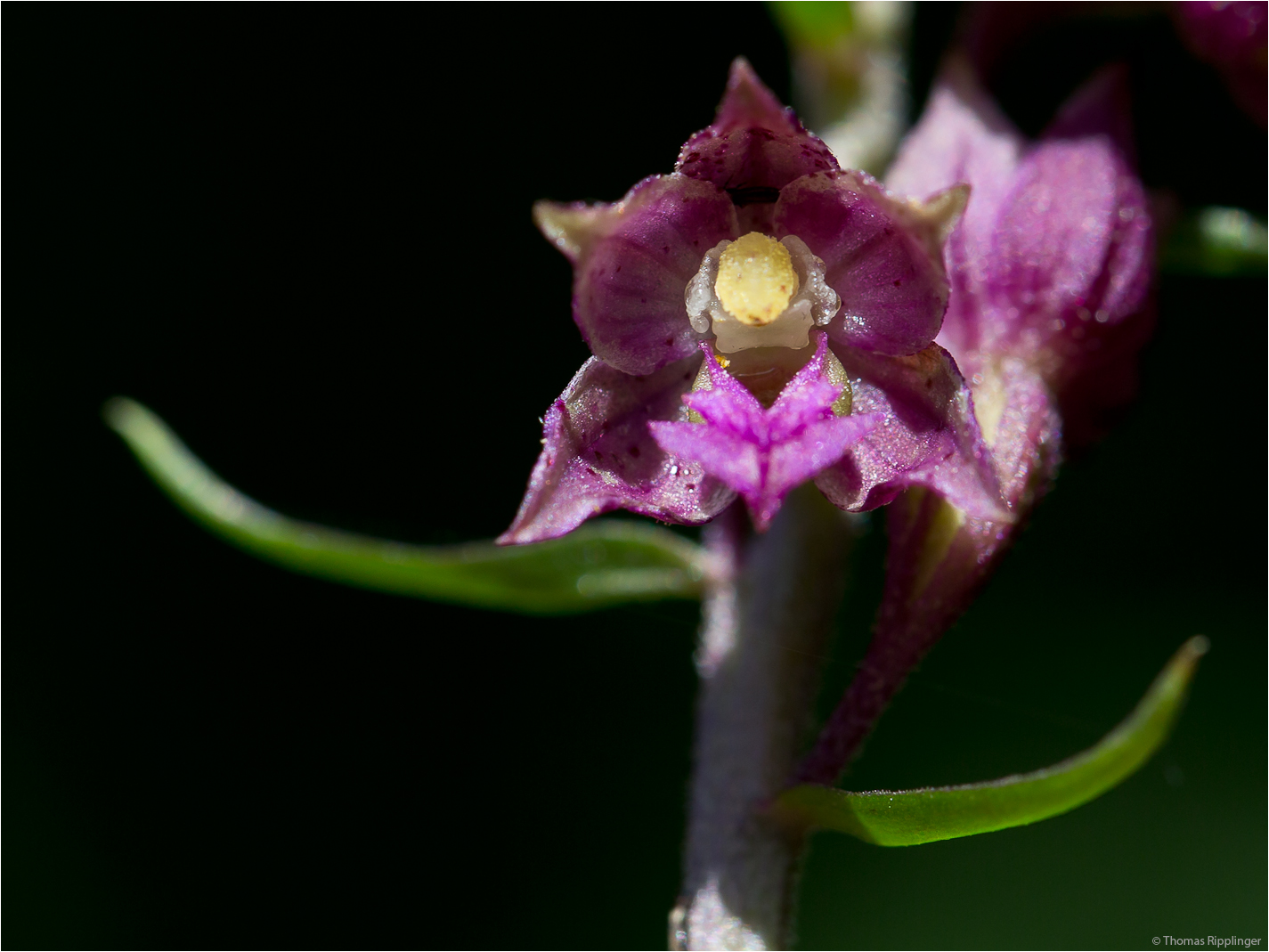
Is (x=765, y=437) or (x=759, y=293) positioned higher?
(x=759, y=293)

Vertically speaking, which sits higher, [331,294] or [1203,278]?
[1203,278]

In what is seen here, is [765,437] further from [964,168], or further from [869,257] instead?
[964,168]

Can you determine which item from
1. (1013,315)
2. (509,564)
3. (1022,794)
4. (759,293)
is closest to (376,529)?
(509,564)

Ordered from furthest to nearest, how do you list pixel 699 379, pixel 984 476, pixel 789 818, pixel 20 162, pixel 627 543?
pixel 20 162 → pixel 627 543 → pixel 789 818 → pixel 699 379 → pixel 984 476

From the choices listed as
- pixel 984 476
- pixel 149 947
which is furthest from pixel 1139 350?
pixel 149 947

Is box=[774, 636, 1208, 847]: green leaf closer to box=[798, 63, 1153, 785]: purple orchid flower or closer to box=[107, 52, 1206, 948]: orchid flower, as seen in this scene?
box=[107, 52, 1206, 948]: orchid flower

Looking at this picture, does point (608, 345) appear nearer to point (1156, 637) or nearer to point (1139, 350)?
point (1139, 350)

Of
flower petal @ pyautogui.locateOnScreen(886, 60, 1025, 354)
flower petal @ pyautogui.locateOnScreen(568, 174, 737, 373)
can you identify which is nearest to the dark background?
flower petal @ pyautogui.locateOnScreen(886, 60, 1025, 354)

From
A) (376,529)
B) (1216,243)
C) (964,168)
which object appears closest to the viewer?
(964,168)
